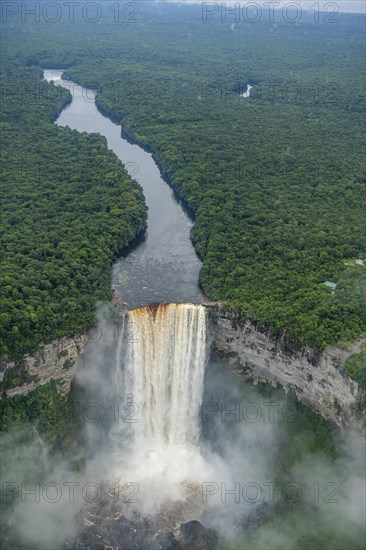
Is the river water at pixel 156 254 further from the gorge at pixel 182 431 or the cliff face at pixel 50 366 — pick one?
the cliff face at pixel 50 366

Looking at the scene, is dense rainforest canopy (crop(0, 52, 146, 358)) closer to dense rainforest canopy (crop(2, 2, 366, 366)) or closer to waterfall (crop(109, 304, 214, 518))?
dense rainforest canopy (crop(2, 2, 366, 366))

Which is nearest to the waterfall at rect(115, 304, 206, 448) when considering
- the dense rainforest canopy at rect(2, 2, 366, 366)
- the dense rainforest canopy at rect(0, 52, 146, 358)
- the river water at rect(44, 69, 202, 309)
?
the dense rainforest canopy at rect(2, 2, 366, 366)

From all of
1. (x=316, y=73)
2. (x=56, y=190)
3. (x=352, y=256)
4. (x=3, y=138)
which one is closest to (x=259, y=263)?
(x=352, y=256)

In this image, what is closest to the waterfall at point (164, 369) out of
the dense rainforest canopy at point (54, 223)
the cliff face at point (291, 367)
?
the cliff face at point (291, 367)

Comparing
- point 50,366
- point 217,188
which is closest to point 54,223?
point 50,366

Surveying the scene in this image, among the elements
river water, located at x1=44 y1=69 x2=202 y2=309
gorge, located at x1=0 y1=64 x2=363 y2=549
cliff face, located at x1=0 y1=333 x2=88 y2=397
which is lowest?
gorge, located at x1=0 y1=64 x2=363 y2=549

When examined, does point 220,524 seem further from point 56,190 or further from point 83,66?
point 83,66

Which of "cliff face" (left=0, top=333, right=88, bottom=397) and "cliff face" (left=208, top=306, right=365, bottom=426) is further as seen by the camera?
"cliff face" (left=0, top=333, right=88, bottom=397)

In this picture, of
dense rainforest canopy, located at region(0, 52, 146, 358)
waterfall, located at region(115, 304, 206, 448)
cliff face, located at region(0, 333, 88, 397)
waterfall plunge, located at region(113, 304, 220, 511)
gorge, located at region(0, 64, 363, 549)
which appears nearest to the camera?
gorge, located at region(0, 64, 363, 549)
